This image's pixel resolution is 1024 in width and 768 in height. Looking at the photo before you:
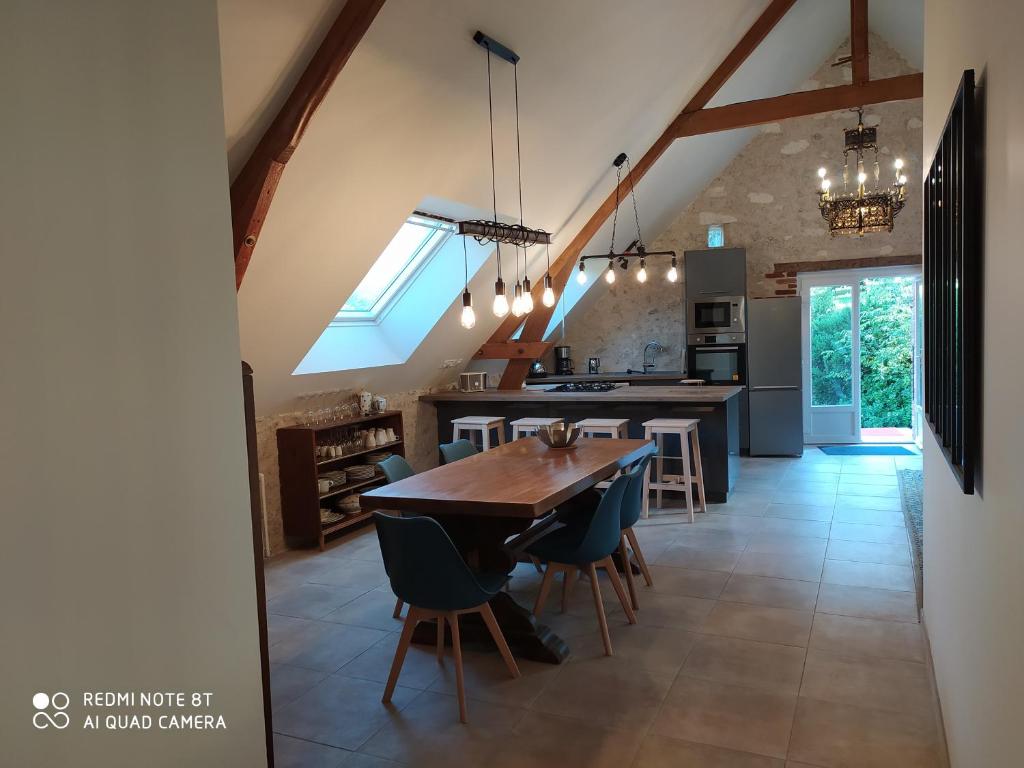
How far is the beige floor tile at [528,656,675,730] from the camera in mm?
2881

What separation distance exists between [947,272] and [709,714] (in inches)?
71.7

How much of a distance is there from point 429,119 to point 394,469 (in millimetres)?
2041

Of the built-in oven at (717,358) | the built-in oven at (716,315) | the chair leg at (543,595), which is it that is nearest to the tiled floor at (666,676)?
the chair leg at (543,595)

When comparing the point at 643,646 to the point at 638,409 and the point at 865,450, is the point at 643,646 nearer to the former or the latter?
the point at 638,409

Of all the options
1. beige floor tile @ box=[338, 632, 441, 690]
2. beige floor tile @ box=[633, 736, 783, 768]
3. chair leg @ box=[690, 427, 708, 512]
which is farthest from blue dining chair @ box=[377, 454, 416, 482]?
chair leg @ box=[690, 427, 708, 512]

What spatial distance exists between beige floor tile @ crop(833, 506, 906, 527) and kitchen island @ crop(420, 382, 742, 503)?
0.91m

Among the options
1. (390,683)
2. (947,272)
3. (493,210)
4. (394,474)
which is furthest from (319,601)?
(947,272)

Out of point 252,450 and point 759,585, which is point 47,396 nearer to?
point 252,450

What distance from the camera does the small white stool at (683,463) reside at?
5.68m

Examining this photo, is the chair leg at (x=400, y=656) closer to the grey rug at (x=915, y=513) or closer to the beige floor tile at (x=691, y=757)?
the beige floor tile at (x=691, y=757)

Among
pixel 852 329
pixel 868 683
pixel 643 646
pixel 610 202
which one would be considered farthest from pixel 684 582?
pixel 852 329

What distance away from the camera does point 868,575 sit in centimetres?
434

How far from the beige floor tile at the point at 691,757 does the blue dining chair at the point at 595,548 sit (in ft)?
2.48

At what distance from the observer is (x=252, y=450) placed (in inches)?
71.9
